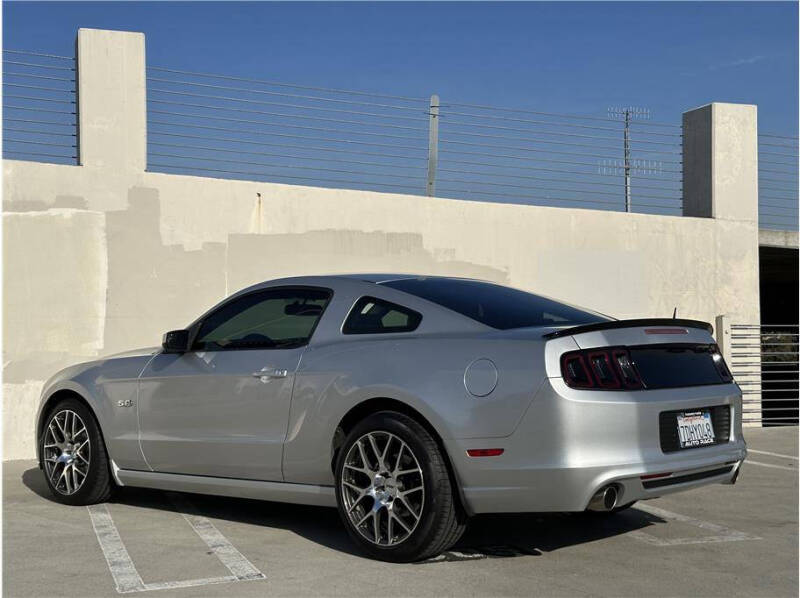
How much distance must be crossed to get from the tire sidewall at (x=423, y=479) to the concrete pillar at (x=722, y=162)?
9704 millimetres

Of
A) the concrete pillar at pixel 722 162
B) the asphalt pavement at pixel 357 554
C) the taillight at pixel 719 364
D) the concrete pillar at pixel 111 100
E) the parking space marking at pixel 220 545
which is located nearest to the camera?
the asphalt pavement at pixel 357 554

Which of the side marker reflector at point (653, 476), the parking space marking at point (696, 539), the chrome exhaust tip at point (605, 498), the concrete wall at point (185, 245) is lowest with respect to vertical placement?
the parking space marking at point (696, 539)

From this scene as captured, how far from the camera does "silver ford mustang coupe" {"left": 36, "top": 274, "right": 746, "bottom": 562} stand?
15.3 feet

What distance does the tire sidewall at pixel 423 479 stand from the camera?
4.79m

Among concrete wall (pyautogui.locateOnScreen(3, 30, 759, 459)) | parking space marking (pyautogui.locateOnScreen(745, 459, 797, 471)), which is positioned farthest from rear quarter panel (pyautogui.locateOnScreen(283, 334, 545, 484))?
parking space marking (pyautogui.locateOnScreen(745, 459, 797, 471))

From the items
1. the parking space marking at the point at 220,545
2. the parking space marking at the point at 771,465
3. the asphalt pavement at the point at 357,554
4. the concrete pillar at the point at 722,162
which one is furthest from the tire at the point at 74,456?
the concrete pillar at the point at 722,162

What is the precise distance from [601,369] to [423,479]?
994 mm

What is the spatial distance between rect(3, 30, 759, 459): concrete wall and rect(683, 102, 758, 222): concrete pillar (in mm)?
1421

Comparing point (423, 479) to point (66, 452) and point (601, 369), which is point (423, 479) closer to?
point (601, 369)

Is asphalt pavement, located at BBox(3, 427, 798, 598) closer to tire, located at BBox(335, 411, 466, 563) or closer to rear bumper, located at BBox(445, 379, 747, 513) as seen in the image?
tire, located at BBox(335, 411, 466, 563)

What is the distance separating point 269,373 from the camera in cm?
561

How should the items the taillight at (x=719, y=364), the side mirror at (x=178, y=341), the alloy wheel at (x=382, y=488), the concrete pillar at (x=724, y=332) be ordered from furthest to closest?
the concrete pillar at (x=724, y=332) → the side mirror at (x=178, y=341) → the taillight at (x=719, y=364) → the alloy wheel at (x=382, y=488)

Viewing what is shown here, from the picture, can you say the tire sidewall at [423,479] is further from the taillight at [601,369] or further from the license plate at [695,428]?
the license plate at [695,428]

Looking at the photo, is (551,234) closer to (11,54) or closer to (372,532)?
(11,54)
